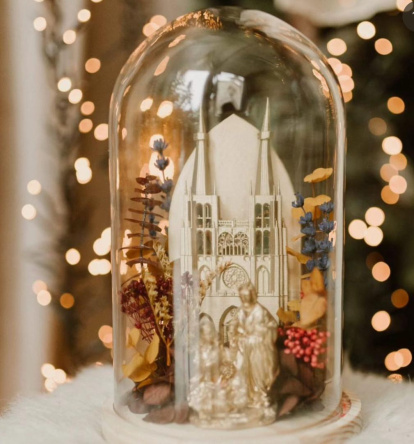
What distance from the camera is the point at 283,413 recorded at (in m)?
0.86

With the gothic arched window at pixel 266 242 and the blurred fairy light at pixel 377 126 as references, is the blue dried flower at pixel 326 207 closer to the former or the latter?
the gothic arched window at pixel 266 242

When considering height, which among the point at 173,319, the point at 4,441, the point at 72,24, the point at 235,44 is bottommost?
the point at 4,441

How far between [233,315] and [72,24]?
0.82m

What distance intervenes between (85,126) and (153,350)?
26.3 inches

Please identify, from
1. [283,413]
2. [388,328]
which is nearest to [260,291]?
[283,413]

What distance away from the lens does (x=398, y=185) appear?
134 cm

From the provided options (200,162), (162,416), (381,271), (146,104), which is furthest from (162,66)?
(381,271)

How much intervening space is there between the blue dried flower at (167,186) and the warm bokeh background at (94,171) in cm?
51

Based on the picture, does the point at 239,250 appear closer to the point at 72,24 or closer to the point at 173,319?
the point at 173,319

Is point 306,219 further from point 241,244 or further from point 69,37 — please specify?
point 69,37

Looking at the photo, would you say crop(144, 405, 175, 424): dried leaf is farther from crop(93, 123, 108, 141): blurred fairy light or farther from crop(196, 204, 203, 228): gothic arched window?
crop(93, 123, 108, 141): blurred fairy light

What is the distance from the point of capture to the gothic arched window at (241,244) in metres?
0.88

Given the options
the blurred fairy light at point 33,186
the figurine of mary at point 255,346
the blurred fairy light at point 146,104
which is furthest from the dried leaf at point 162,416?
the blurred fairy light at point 33,186

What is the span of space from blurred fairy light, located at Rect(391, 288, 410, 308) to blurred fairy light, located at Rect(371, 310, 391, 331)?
0.10ft
